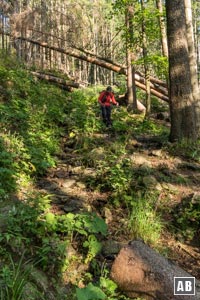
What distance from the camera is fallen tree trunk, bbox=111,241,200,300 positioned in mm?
3480

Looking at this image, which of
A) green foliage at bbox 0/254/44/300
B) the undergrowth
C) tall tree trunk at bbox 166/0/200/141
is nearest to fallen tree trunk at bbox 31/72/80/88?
the undergrowth

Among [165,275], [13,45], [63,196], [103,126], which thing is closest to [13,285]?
[165,275]

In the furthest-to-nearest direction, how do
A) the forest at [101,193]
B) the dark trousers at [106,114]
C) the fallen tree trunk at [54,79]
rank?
the fallen tree trunk at [54,79] < the dark trousers at [106,114] < the forest at [101,193]

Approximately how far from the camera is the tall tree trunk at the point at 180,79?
813 centimetres

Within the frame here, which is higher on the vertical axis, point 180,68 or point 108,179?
point 180,68

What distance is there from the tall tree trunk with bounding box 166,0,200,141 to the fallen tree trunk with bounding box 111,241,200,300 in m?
4.84

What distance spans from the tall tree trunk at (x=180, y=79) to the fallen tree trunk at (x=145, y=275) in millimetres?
4838

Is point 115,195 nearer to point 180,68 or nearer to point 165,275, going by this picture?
point 165,275

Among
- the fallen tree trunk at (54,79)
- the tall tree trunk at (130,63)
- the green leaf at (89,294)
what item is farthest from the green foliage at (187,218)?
the fallen tree trunk at (54,79)

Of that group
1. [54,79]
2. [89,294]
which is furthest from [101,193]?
[54,79]

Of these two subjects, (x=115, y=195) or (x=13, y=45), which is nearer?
(x=115, y=195)

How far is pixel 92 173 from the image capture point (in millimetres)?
6570

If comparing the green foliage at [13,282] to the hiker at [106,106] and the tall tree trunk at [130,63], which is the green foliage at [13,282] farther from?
the tall tree trunk at [130,63]

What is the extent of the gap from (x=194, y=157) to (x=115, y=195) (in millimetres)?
2715
